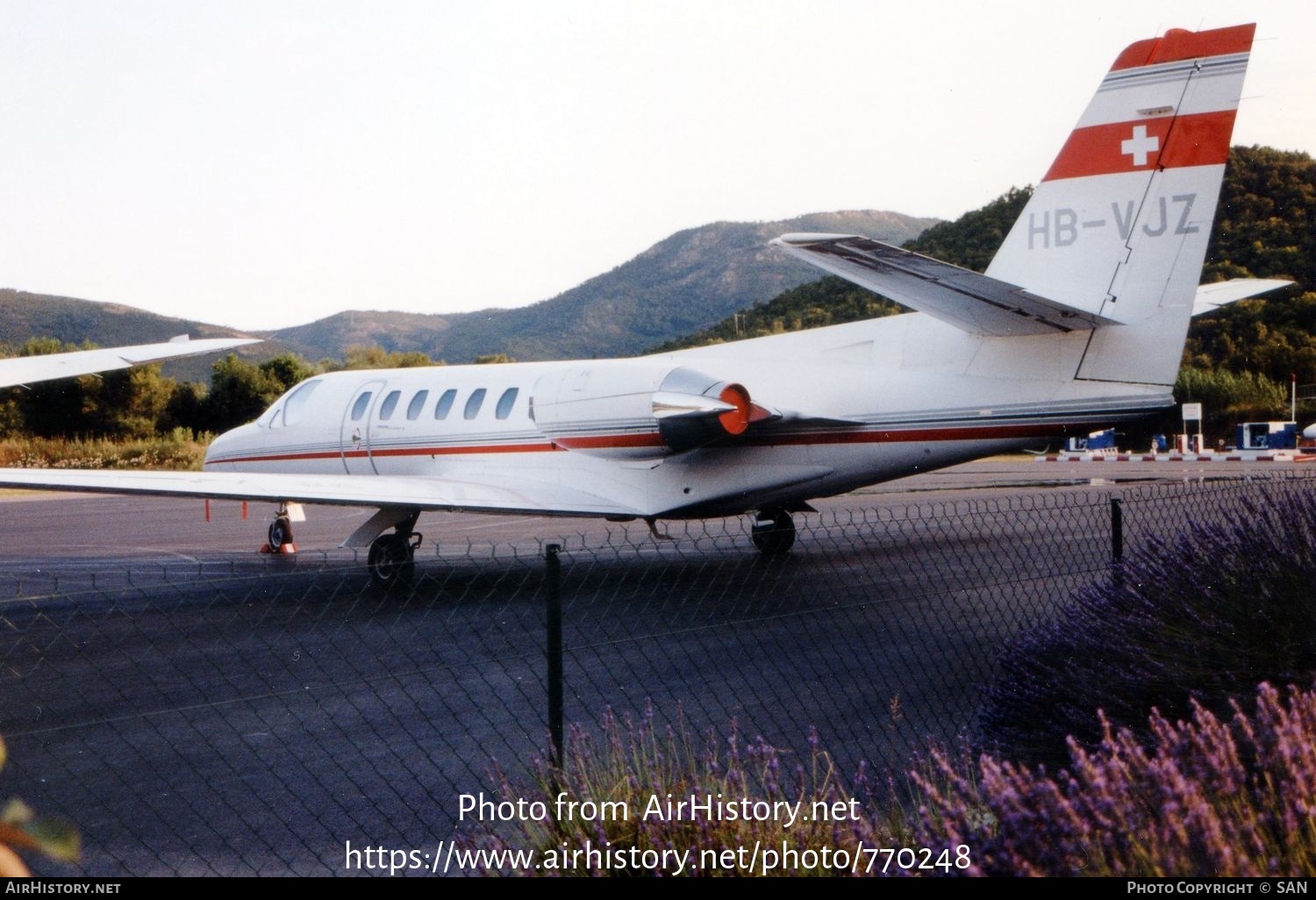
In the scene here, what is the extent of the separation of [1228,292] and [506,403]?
933cm

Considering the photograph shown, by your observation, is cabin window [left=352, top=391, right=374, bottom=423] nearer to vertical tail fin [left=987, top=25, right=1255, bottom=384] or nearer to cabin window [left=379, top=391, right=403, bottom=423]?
cabin window [left=379, top=391, right=403, bottom=423]

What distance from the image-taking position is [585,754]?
16.6 ft

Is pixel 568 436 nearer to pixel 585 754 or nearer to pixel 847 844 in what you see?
pixel 585 754

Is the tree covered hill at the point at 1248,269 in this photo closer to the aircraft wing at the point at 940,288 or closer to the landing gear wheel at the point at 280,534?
the landing gear wheel at the point at 280,534

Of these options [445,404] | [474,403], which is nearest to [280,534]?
[445,404]

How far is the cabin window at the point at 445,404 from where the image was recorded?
16266mm

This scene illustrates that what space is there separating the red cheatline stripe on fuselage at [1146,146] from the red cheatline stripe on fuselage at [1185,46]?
55 cm

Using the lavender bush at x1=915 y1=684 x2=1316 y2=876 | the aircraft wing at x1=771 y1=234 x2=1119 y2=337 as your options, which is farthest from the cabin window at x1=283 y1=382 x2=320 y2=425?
the lavender bush at x1=915 y1=684 x2=1316 y2=876

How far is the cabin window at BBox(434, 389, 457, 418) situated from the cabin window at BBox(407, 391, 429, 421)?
13.6 inches

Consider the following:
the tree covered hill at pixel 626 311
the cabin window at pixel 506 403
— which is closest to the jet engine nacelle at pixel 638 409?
the cabin window at pixel 506 403

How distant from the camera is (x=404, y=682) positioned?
29.3 ft

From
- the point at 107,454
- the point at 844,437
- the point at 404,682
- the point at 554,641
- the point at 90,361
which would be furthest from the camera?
the point at 107,454

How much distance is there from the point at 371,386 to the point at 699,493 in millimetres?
6342

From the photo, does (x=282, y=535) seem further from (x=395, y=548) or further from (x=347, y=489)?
(x=347, y=489)
